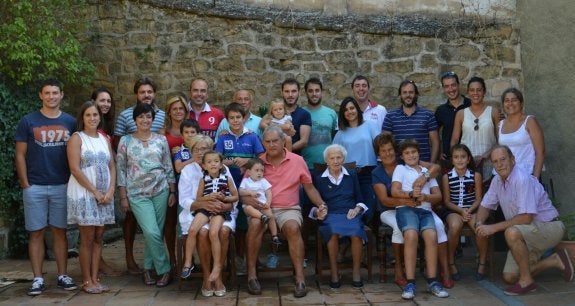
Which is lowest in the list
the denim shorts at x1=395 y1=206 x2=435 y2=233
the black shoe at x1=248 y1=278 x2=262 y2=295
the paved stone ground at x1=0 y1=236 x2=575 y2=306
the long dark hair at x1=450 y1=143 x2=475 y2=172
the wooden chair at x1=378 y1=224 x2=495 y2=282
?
the paved stone ground at x1=0 y1=236 x2=575 y2=306

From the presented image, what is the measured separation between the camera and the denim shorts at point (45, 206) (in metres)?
5.26

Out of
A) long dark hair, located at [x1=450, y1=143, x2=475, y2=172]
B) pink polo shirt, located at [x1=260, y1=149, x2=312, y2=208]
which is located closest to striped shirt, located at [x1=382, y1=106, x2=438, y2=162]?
long dark hair, located at [x1=450, y1=143, x2=475, y2=172]

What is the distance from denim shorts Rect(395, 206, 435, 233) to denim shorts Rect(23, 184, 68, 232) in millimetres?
2838

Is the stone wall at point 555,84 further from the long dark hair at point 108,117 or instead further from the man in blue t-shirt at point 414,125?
the long dark hair at point 108,117

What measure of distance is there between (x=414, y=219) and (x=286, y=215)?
1074mm

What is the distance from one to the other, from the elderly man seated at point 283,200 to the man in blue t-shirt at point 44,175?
1573 millimetres

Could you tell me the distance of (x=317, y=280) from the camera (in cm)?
557

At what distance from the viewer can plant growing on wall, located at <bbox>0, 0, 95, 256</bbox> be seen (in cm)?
631

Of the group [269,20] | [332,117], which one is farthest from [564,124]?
[269,20]

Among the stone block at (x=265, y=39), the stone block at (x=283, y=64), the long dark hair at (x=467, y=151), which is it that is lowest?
the long dark hair at (x=467, y=151)

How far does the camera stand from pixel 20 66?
653cm

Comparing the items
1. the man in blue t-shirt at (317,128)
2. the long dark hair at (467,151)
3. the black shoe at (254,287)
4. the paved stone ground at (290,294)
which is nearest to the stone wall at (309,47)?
the man in blue t-shirt at (317,128)

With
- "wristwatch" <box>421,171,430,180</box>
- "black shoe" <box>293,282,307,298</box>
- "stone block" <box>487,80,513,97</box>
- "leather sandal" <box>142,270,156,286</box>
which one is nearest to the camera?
"black shoe" <box>293,282,307,298</box>

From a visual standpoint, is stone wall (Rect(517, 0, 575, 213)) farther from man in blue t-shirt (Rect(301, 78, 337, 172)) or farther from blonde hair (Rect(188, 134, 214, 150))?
blonde hair (Rect(188, 134, 214, 150))
